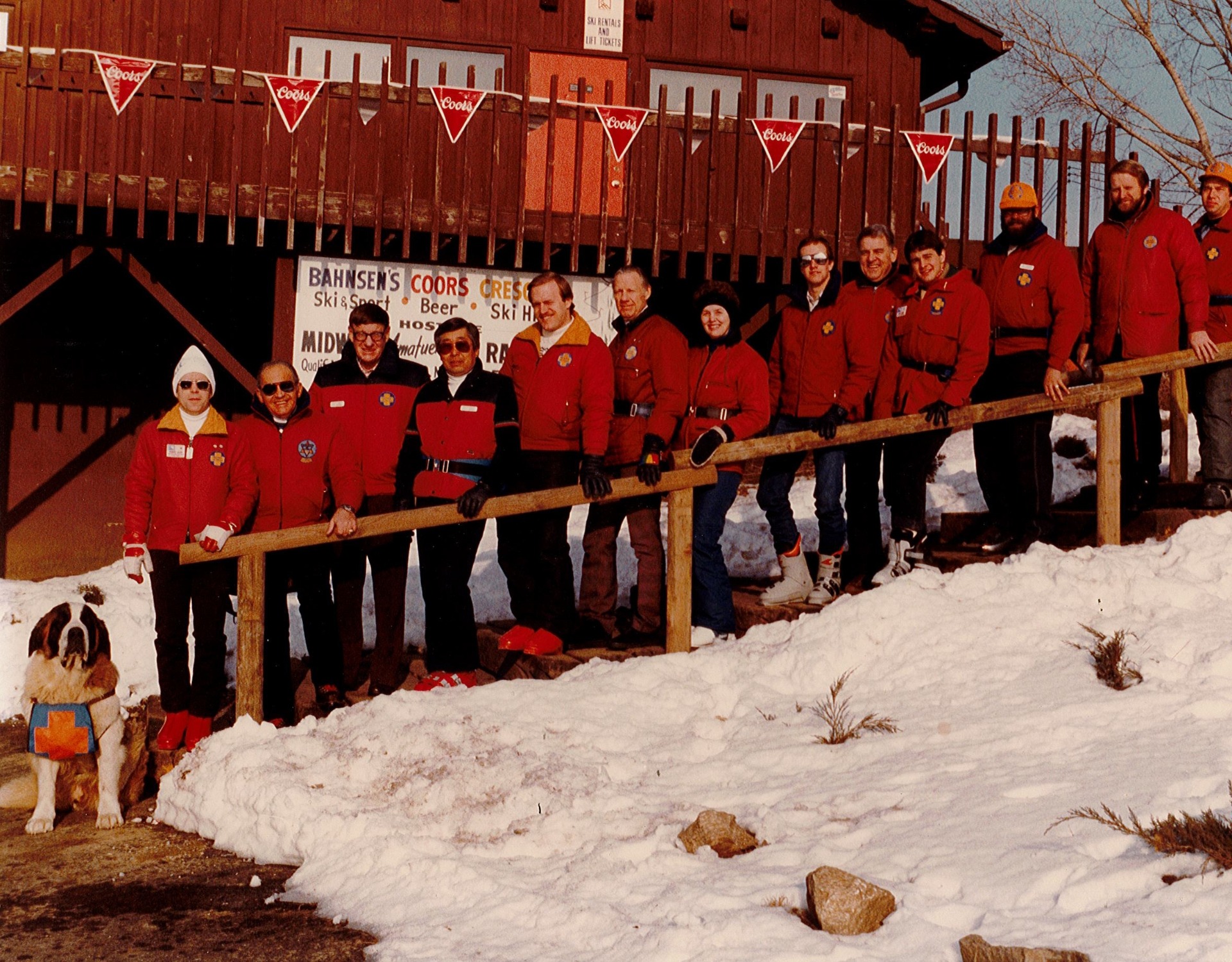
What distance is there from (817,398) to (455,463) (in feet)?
6.34

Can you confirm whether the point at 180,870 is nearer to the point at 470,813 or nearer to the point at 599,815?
the point at 470,813

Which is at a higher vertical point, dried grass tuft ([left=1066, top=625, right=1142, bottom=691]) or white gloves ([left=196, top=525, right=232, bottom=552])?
white gloves ([left=196, top=525, right=232, bottom=552])

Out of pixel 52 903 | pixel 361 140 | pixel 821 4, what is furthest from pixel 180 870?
pixel 821 4

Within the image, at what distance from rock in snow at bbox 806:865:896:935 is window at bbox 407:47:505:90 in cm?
1050

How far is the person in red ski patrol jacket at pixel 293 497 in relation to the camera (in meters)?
6.30

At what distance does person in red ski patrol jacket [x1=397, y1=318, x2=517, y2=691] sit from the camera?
6320mm

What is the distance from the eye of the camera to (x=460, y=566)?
20.8ft

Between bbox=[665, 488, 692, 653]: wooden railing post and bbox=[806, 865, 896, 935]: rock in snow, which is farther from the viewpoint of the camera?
bbox=[665, 488, 692, 653]: wooden railing post

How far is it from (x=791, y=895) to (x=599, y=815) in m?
1.00

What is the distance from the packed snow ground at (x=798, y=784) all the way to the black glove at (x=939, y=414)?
734 millimetres

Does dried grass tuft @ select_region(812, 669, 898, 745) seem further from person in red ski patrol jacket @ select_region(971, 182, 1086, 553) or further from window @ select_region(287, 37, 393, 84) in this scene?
window @ select_region(287, 37, 393, 84)

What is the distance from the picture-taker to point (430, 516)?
6168 mm

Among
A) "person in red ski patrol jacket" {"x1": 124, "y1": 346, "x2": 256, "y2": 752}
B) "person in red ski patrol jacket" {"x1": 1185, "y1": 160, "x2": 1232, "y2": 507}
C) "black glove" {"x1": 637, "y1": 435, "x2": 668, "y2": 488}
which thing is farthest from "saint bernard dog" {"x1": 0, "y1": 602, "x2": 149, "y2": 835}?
"person in red ski patrol jacket" {"x1": 1185, "y1": 160, "x2": 1232, "y2": 507}

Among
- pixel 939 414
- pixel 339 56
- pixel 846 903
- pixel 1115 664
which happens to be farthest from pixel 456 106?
pixel 846 903
